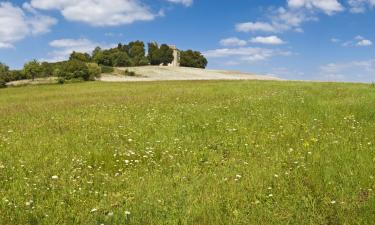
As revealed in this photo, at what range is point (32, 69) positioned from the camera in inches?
4117

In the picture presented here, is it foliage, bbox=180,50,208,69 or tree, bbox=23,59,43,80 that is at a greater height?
foliage, bbox=180,50,208,69

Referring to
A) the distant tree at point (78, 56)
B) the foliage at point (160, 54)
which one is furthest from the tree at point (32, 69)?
the foliage at point (160, 54)

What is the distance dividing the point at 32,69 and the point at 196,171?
335 feet

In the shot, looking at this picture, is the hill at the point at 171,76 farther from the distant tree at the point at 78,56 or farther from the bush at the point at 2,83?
the distant tree at the point at 78,56

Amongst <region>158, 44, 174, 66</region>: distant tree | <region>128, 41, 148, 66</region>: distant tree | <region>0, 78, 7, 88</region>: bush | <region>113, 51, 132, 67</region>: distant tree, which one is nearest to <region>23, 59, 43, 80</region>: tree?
<region>0, 78, 7, 88</region>: bush

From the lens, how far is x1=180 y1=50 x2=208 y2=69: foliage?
16262cm

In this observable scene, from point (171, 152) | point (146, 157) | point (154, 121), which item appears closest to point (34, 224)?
point (146, 157)

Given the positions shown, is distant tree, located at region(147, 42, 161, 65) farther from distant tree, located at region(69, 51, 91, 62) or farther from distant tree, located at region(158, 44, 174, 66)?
distant tree, located at region(69, 51, 91, 62)

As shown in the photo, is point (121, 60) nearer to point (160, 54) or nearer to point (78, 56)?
point (78, 56)

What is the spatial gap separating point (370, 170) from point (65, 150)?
25.6 feet

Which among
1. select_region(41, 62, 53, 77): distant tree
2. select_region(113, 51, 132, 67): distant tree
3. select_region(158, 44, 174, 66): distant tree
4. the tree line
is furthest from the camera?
select_region(158, 44, 174, 66): distant tree

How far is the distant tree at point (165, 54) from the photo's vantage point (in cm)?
15725

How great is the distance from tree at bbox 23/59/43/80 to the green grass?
3665 inches

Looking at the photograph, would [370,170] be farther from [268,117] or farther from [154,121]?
[154,121]
